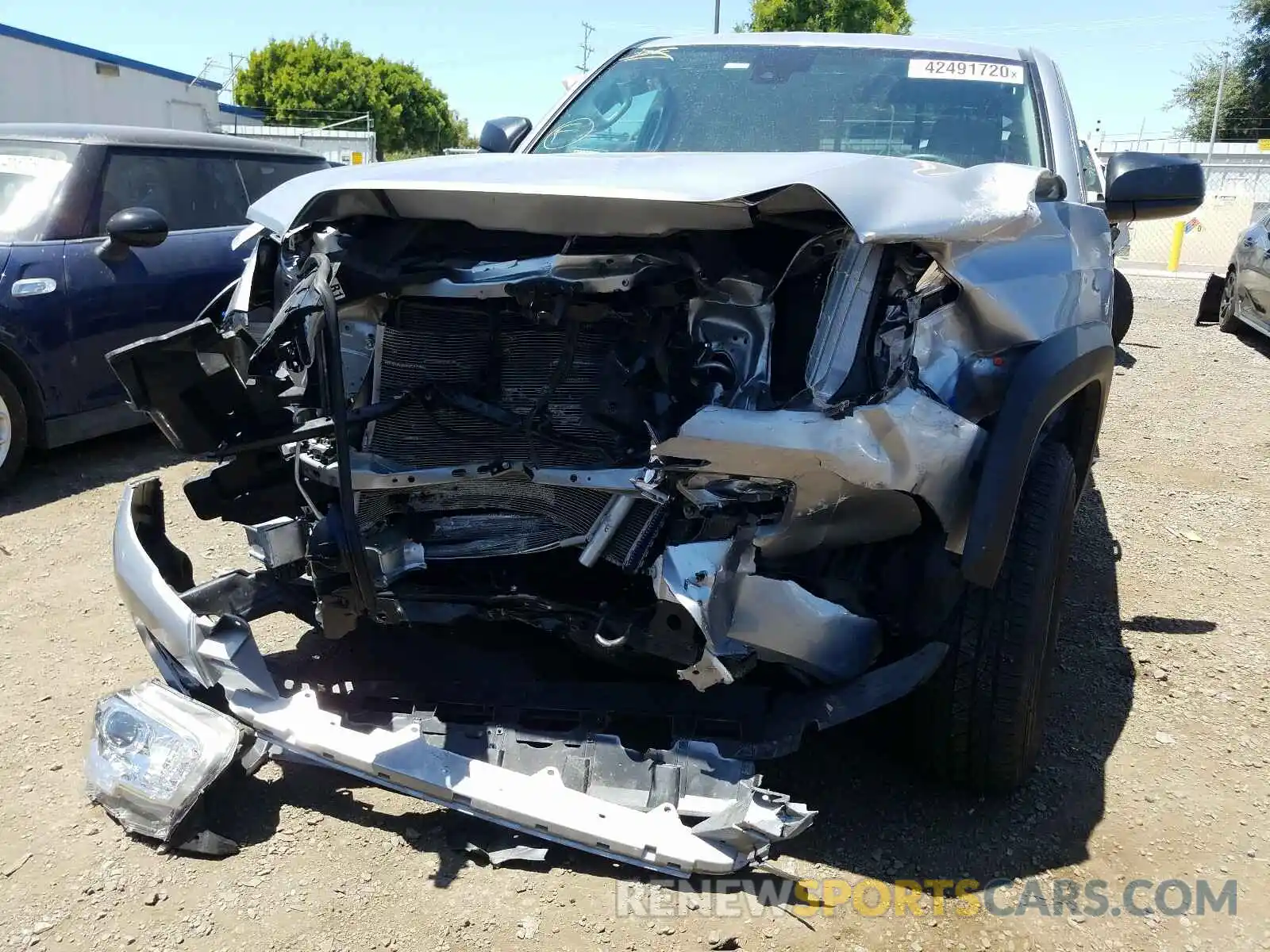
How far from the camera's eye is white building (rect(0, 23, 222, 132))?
20.4 m

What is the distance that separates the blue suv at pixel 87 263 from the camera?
4629 millimetres

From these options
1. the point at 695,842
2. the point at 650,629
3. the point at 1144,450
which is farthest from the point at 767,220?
the point at 1144,450

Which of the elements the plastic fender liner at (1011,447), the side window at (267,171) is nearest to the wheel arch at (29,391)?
the side window at (267,171)

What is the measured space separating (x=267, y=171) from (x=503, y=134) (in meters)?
2.90

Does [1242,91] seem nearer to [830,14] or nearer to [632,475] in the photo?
[830,14]

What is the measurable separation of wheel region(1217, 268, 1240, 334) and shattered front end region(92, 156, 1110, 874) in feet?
27.9

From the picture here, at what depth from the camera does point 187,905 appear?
2182 millimetres

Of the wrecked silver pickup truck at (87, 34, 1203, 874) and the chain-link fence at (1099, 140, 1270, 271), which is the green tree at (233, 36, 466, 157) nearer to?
the chain-link fence at (1099, 140, 1270, 271)

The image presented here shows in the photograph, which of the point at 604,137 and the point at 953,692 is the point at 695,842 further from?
the point at 604,137

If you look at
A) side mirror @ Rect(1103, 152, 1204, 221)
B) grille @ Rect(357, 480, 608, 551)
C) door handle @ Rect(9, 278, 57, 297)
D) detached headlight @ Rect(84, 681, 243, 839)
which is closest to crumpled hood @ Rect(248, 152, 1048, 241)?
grille @ Rect(357, 480, 608, 551)

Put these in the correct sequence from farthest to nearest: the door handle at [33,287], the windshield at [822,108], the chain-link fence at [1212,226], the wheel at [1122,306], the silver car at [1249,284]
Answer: the chain-link fence at [1212,226], the silver car at [1249,284], the wheel at [1122,306], the door handle at [33,287], the windshield at [822,108]

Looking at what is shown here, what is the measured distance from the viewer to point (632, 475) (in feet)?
7.51

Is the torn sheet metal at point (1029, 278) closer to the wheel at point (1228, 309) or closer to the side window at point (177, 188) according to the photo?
the side window at point (177, 188)

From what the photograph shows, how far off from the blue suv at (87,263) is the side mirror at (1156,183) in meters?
3.96
